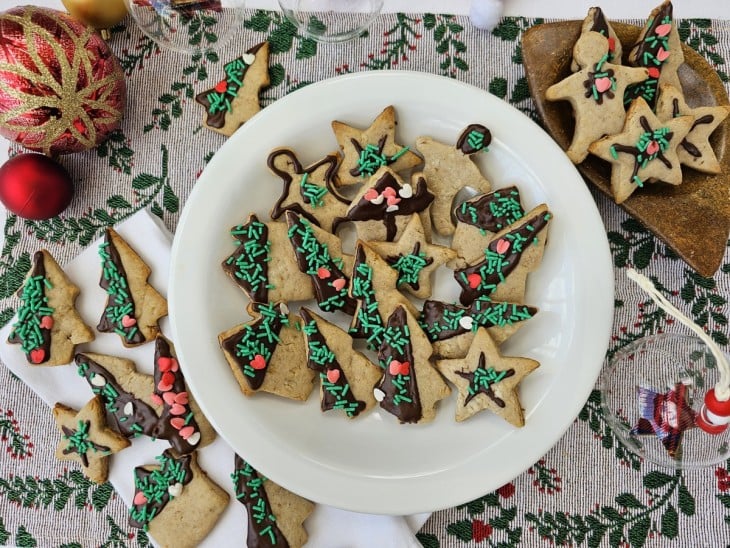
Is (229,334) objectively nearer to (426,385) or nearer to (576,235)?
(426,385)

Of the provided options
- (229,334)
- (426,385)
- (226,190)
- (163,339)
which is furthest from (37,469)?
(426,385)

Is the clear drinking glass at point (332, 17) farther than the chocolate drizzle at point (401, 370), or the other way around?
the clear drinking glass at point (332, 17)

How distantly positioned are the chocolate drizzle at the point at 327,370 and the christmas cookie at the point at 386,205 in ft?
→ 0.59

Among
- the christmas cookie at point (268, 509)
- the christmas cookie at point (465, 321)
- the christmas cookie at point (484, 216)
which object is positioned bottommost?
the christmas cookie at point (268, 509)

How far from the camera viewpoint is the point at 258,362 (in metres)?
1.02

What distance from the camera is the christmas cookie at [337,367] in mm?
1029

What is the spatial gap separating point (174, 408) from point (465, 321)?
1.71ft

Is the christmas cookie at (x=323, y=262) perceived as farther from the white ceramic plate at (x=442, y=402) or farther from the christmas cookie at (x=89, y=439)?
the christmas cookie at (x=89, y=439)

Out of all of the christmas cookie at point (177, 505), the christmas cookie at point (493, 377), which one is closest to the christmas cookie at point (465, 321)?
the christmas cookie at point (493, 377)

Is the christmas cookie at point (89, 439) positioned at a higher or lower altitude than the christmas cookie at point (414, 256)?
lower

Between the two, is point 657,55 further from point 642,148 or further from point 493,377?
point 493,377

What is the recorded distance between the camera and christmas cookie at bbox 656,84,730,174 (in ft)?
3.44

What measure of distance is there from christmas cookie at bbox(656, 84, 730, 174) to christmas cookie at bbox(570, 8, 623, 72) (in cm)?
10

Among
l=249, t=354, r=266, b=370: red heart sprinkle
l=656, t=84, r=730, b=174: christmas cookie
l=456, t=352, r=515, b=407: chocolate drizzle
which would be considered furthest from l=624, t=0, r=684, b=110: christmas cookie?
l=249, t=354, r=266, b=370: red heart sprinkle
